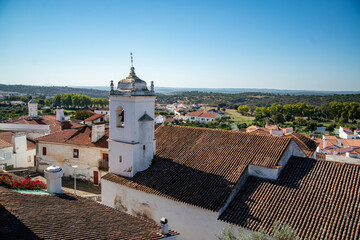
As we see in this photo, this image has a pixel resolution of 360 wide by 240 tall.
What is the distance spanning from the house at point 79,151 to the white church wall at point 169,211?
6.49 metres

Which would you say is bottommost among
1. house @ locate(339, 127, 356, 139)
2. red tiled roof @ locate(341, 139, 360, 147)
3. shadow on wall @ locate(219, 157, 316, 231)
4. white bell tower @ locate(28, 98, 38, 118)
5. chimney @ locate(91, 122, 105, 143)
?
house @ locate(339, 127, 356, 139)

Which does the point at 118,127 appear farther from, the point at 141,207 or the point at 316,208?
the point at 316,208

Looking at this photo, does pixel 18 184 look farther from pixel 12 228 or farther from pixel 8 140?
pixel 8 140

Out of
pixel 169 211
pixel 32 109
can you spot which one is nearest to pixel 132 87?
pixel 169 211

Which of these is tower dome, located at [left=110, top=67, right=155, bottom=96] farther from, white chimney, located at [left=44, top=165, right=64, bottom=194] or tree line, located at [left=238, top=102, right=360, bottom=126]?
tree line, located at [left=238, top=102, right=360, bottom=126]

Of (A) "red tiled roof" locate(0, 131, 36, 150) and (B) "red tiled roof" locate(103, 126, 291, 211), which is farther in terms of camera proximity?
(A) "red tiled roof" locate(0, 131, 36, 150)

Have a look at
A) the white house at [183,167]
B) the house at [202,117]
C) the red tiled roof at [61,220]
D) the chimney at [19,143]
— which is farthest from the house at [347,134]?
the red tiled roof at [61,220]

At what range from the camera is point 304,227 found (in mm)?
9797

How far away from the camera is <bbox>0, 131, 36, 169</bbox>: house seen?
23547mm

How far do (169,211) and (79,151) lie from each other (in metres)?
12.3

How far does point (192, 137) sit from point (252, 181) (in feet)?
14.6

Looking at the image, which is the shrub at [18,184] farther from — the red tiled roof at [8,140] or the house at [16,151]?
the red tiled roof at [8,140]

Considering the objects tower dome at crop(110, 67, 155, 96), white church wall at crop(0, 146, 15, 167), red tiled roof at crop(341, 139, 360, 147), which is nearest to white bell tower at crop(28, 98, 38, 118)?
white church wall at crop(0, 146, 15, 167)

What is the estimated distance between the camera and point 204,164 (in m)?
14.0
